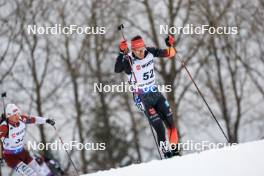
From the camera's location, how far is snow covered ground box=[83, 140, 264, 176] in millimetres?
6467

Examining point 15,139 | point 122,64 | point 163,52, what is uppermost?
point 163,52

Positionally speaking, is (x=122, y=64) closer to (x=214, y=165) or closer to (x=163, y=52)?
(x=163, y=52)

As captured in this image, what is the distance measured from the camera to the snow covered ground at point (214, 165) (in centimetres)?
647

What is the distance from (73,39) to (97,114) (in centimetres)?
396

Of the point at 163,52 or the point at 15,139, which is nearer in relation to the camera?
the point at 163,52

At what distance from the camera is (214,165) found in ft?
22.4

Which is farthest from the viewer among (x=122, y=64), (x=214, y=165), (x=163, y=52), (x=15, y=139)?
(x=15, y=139)

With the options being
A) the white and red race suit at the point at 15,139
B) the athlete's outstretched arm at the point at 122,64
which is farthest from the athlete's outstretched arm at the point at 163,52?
the white and red race suit at the point at 15,139

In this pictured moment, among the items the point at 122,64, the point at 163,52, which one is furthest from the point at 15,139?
the point at 163,52

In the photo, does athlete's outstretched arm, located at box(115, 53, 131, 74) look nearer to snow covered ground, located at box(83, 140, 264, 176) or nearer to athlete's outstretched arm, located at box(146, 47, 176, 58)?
athlete's outstretched arm, located at box(146, 47, 176, 58)

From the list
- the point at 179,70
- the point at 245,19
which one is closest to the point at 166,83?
the point at 179,70

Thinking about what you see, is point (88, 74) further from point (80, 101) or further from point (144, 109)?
point (144, 109)

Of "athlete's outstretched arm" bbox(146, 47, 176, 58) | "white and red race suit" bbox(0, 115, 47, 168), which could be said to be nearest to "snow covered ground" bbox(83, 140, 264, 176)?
"athlete's outstretched arm" bbox(146, 47, 176, 58)

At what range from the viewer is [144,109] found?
9.80m
